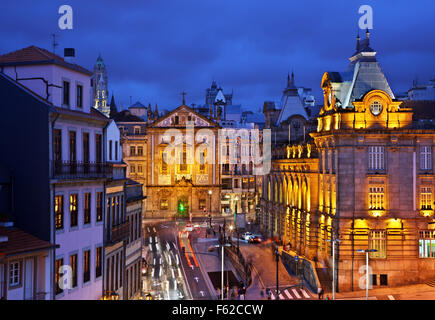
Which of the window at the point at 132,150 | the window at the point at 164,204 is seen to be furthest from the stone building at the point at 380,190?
the window at the point at 132,150

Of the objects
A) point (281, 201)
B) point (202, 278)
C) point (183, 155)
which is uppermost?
point (183, 155)

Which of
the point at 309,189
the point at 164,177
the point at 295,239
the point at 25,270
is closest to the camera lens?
the point at 25,270

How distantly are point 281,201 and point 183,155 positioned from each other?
39.2m

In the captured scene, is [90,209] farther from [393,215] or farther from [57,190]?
[393,215]

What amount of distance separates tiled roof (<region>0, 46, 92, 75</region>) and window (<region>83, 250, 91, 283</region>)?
10.7 meters

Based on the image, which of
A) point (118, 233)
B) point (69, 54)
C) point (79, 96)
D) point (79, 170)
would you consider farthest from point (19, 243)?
point (69, 54)

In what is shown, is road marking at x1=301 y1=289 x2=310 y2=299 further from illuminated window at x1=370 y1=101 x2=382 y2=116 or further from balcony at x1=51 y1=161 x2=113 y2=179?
balcony at x1=51 y1=161 x2=113 y2=179

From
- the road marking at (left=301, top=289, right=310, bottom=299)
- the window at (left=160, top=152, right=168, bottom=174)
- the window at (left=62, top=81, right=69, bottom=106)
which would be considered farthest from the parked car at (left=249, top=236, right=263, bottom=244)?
the window at (left=62, top=81, right=69, bottom=106)

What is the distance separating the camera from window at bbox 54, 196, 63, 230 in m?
28.0

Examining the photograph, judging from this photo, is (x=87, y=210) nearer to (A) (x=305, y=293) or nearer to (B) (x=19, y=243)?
(B) (x=19, y=243)

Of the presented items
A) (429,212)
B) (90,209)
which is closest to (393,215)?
(429,212)

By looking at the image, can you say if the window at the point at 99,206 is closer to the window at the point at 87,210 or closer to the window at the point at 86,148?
the window at the point at 87,210

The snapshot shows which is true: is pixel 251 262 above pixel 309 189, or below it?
below

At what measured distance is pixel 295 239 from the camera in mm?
68875
